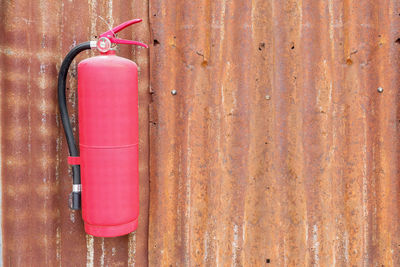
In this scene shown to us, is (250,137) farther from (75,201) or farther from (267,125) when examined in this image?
(75,201)

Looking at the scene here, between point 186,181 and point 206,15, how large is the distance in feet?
2.01

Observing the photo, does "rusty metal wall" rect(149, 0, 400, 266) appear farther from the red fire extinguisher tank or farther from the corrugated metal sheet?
the red fire extinguisher tank

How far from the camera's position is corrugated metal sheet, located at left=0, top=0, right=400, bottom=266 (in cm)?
100

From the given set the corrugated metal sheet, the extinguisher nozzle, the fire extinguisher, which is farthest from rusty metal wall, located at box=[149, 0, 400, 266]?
the extinguisher nozzle

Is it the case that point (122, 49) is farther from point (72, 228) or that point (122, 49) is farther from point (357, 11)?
point (357, 11)

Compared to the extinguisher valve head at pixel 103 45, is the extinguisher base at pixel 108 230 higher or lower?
lower

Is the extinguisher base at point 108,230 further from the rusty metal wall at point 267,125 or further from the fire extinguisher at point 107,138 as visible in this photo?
the rusty metal wall at point 267,125

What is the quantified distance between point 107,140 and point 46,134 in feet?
0.95

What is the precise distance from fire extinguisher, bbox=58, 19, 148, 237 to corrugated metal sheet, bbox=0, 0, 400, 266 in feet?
0.41

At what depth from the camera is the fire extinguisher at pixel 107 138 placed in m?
0.85

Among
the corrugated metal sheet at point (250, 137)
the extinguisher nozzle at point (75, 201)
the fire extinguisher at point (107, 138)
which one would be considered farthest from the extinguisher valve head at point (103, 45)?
the extinguisher nozzle at point (75, 201)

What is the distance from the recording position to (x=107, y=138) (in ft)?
2.81

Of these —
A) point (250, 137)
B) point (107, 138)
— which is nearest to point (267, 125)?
point (250, 137)

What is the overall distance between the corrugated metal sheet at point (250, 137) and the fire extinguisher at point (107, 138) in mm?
126
